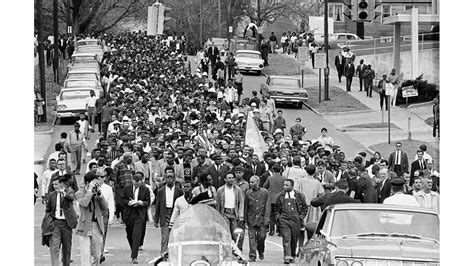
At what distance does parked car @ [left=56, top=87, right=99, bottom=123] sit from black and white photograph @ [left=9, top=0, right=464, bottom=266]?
0.25ft

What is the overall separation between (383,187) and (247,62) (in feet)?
131

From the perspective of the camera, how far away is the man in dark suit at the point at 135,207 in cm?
2144

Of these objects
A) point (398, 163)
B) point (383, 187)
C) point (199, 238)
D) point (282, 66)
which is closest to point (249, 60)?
point (282, 66)

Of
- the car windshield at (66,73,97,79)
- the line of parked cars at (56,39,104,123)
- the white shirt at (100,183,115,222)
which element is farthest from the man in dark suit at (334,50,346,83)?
the white shirt at (100,183,115,222)

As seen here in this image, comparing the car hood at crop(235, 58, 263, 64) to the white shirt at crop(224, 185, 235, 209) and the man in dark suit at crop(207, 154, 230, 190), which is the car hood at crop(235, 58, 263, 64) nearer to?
the man in dark suit at crop(207, 154, 230, 190)

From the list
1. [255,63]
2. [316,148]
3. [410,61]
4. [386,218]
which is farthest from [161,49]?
[386,218]

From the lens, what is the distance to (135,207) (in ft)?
70.7

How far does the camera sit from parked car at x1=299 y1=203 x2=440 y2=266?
14773 millimetres

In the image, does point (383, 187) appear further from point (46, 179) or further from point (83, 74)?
point (83, 74)

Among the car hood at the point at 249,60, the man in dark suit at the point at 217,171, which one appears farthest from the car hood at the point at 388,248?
the car hood at the point at 249,60

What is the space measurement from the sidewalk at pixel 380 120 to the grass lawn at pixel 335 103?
40 cm

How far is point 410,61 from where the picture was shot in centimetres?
5816
